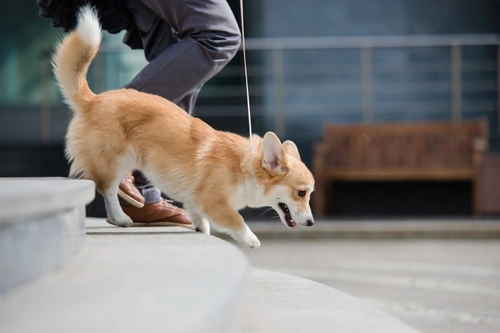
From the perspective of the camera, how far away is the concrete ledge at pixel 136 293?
4.00 feet

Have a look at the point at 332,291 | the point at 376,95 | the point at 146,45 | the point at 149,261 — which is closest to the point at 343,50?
the point at 376,95

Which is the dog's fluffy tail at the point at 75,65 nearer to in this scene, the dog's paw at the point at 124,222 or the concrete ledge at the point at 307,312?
the dog's paw at the point at 124,222

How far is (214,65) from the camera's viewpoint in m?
2.87

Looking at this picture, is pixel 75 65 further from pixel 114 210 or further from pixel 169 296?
pixel 169 296

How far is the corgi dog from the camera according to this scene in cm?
267

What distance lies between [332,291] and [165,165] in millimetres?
615

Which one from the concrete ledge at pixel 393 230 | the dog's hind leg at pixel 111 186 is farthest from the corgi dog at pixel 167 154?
the concrete ledge at pixel 393 230

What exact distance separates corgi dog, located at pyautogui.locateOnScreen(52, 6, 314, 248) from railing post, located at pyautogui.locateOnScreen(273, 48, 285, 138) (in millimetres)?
6651

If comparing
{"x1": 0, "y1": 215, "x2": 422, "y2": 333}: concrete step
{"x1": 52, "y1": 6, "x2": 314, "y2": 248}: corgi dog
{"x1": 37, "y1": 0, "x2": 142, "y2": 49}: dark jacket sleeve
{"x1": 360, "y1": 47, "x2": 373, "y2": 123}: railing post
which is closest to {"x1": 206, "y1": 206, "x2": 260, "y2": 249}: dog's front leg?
{"x1": 52, "y1": 6, "x2": 314, "y2": 248}: corgi dog

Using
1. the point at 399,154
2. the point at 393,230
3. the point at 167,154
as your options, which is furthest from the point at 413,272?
the point at 399,154

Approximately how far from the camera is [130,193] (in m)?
2.87

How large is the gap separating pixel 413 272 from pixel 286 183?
9.50 feet

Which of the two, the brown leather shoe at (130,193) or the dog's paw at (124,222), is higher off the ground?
the brown leather shoe at (130,193)

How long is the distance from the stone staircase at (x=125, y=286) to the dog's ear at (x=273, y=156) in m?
0.42
